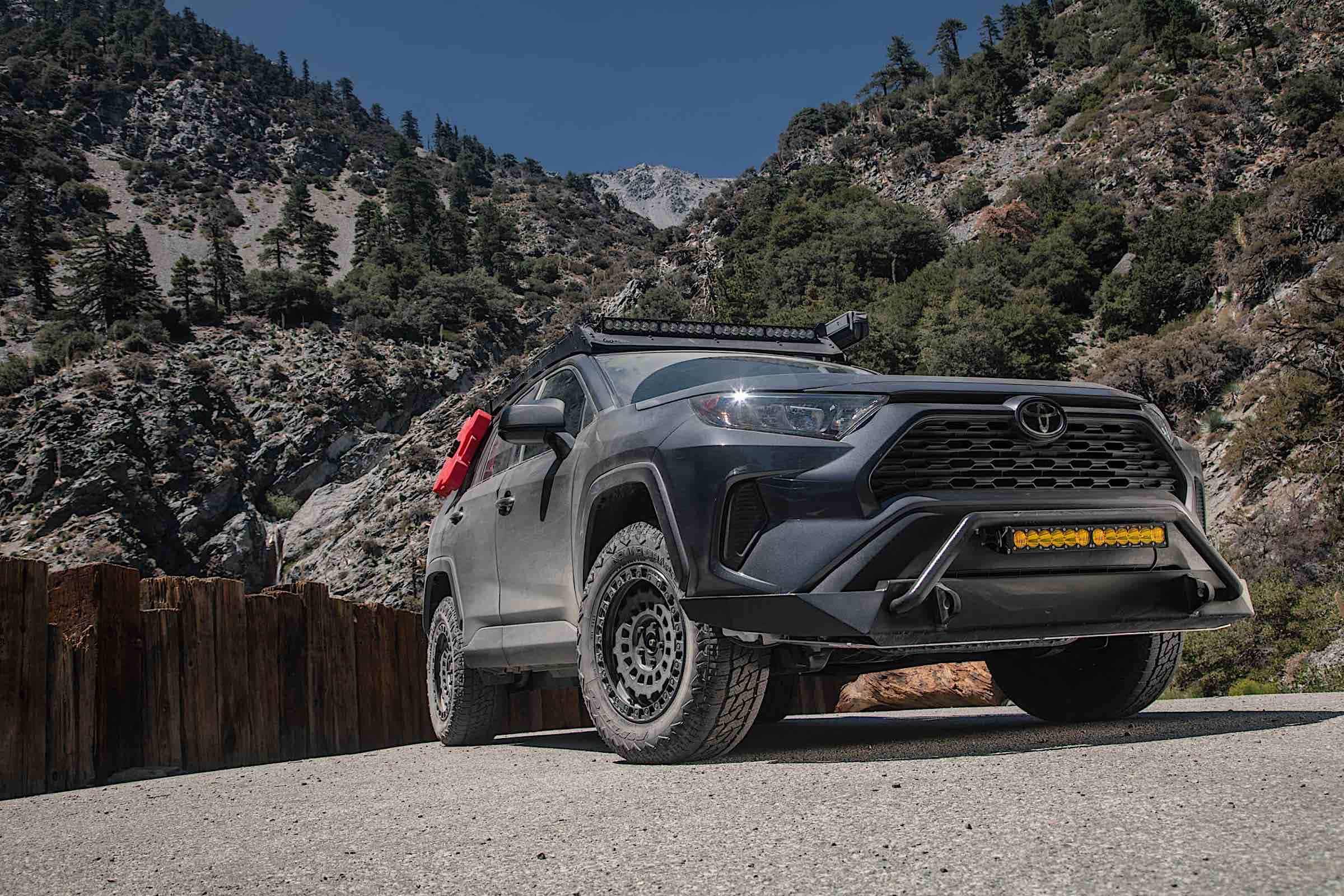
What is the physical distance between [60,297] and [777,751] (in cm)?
9972

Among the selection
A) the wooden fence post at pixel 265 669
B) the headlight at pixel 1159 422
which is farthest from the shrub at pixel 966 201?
the headlight at pixel 1159 422

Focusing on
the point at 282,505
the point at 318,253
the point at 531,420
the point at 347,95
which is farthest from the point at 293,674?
the point at 347,95

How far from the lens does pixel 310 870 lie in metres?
2.55

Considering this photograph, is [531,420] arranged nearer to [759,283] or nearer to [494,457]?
[494,457]

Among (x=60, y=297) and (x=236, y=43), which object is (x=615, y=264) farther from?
(x=236, y=43)

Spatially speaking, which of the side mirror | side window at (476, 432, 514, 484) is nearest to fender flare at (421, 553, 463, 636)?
side window at (476, 432, 514, 484)

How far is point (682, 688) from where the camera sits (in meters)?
4.06

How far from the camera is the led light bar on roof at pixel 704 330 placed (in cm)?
599

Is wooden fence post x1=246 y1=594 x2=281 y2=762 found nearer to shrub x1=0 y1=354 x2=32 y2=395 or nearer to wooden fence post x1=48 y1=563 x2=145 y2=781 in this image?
wooden fence post x1=48 y1=563 x2=145 y2=781

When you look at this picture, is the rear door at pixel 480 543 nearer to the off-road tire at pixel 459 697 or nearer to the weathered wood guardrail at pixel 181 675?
the off-road tire at pixel 459 697

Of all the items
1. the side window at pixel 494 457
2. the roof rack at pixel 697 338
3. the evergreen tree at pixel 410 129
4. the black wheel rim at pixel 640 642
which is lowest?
the black wheel rim at pixel 640 642

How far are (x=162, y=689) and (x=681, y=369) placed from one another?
3.34 m

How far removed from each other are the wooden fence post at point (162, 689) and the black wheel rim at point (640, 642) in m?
2.72

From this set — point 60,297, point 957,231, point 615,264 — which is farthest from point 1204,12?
point 60,297
